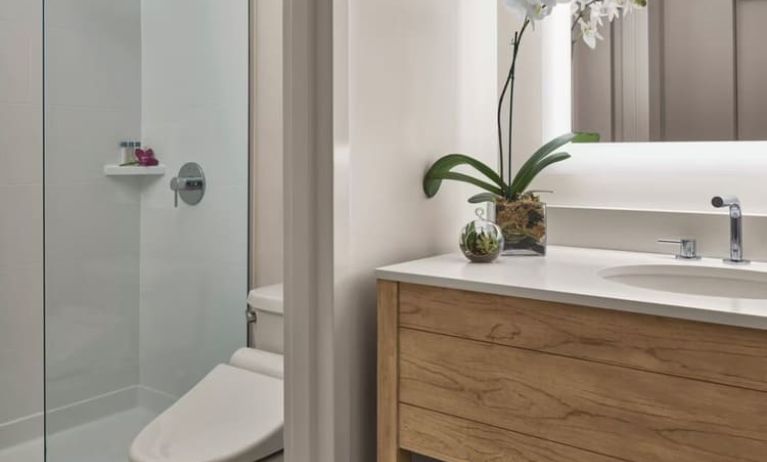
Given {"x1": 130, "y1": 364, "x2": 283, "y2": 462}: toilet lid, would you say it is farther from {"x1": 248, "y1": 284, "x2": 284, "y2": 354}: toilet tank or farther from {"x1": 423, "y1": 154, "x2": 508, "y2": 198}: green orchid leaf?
{"x1": 423, "y1": 154, "x2": 508, "y2": 198}: green orchid leaf

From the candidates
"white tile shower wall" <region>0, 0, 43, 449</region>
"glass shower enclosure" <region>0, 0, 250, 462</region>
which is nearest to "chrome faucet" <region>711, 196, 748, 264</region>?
"glass shower enclosure" <region>0, 0, 250, 462</region>

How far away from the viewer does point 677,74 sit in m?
1.39

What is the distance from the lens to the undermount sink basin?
1147 mm

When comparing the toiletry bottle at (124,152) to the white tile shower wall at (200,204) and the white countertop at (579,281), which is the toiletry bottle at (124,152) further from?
the white countertop at (579,281)

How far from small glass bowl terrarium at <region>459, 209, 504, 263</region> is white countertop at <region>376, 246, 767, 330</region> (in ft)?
0.06

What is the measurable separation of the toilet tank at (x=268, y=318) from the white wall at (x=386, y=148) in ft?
1.87

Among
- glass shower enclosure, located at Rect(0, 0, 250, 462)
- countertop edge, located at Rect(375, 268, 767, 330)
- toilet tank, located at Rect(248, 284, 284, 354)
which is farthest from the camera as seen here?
glass shower enclosure, located at Rect(0, 0, 250, 462)

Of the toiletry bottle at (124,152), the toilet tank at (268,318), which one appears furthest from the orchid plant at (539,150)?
the toiletry bottle at (124,152)

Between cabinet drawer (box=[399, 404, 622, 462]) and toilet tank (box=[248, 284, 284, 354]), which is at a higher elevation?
toilet tank (box=[248, 284, 284, 354])

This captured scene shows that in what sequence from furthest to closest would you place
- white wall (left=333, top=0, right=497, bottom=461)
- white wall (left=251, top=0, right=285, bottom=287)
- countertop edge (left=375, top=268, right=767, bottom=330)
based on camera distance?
white wall (left=251, top=0, right=285, bottom=287)
white wall (left=333, top=0, right=497, bottom=461)
countertop edge (left=375, top=268, right=767, bottom=330)

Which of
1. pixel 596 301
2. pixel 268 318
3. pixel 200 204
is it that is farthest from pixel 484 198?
pixel 200 204

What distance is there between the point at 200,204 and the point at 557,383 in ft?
4.90

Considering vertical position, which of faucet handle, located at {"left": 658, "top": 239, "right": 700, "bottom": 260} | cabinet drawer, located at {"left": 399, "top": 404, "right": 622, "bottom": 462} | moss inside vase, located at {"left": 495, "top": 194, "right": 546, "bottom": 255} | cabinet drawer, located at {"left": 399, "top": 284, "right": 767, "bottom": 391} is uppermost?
moss inside vase, located at {"left": 495, "top": 194, "right": 546, "bottom": 255}

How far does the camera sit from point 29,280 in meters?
2.18
